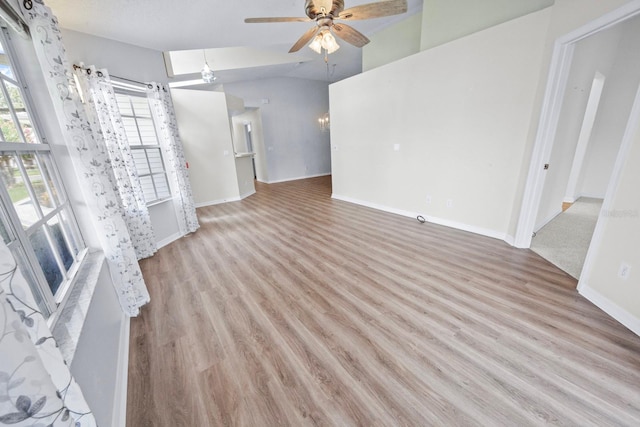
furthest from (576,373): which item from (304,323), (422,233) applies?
(422,233)

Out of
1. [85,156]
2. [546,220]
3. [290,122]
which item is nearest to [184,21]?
[85,156]

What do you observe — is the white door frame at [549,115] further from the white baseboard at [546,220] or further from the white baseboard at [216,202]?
the white baseboard at [216,202]

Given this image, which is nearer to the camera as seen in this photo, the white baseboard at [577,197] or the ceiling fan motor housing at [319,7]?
the ceiling fan motor housing at [319,7]

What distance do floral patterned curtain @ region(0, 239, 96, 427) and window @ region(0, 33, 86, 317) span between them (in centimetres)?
66

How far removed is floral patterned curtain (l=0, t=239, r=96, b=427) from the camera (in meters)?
0.47

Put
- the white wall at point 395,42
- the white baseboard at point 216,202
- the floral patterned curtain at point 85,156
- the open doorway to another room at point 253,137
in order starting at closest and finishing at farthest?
the floral patterned curtain at point 85,156 < the white wall at point 395,42 < the white baseboard at point 216,202 < the open doorway to another room at point 253,137

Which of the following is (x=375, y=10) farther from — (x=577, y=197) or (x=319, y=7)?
(x=577, y=197)

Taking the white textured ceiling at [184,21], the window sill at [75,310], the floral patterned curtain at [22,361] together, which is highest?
the white textured ceiling at [184,21]

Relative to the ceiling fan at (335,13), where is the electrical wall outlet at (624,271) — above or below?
below

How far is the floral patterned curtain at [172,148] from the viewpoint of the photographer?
333cm

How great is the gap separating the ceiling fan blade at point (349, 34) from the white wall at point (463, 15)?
1.58 meters

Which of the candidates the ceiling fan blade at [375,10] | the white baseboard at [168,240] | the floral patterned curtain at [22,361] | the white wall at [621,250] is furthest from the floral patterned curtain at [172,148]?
the white wall at [621,250]

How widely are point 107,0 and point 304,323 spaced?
10.7 ft

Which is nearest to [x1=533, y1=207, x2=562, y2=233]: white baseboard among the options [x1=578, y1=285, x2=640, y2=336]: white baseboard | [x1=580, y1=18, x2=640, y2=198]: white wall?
[x1=578, y1=285, x2=640, y2=336]: white baseboard
